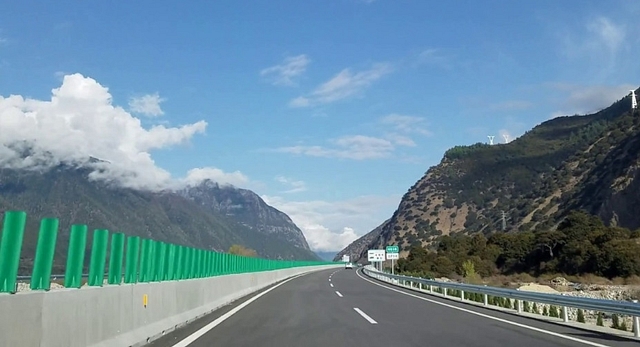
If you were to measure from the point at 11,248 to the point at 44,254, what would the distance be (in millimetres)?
951

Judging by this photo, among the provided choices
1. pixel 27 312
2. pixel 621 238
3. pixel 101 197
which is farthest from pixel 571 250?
pixel 101 197

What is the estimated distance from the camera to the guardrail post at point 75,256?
9586mm

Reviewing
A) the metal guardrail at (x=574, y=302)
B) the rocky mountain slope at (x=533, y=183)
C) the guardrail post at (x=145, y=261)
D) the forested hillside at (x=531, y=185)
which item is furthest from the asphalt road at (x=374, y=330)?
the rocky mountain slope at (x=533, y=183)

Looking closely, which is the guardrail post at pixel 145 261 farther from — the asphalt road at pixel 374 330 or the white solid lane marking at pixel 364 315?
the white solid lane marking at pixel 364 315

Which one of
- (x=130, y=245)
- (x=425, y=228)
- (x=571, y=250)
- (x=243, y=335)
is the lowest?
(x=243, y=335)

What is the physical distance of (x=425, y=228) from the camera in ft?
386

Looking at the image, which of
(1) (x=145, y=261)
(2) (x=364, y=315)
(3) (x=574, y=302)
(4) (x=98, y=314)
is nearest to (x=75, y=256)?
(4) (x=98, y=314)

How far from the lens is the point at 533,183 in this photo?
11681cm

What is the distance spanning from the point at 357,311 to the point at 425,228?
99116mm

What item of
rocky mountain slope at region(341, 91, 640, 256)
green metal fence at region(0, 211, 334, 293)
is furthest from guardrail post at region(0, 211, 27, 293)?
rocky mountain slope at region(341, 91, 640, 256)

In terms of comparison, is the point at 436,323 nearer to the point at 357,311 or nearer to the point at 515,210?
the point at 357,311

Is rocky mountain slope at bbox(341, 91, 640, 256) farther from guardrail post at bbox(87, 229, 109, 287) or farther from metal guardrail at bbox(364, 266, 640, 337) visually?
guardrail post at bbox(87, 229, 109, 287)

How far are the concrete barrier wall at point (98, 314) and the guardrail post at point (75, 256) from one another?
0.31m

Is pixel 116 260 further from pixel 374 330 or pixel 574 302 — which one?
pixel 574 302
